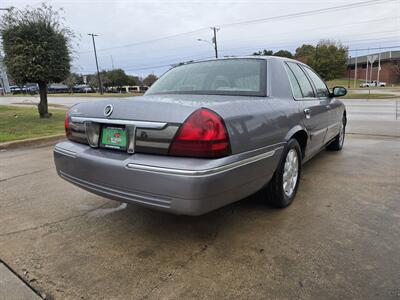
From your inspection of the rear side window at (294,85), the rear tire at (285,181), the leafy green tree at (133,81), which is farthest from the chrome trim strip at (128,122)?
the leafy green tree at (133,81)

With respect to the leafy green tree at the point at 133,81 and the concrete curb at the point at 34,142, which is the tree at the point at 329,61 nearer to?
the leafy green tree at the point at 133,81

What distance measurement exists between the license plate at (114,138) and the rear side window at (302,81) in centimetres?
216

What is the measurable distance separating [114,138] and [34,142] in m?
5.41

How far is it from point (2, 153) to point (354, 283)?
6.42 metres

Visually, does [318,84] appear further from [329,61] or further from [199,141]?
[329,61]

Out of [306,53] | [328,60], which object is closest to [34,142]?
[328,60]

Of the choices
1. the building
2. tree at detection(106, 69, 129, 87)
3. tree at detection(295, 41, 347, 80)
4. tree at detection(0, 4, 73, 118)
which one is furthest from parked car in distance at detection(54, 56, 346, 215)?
tree at detection(106, 69, 129, 87)

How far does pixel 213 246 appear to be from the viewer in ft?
7.93

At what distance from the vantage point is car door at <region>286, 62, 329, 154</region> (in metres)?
3.30

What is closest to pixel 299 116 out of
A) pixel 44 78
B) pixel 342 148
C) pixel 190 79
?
pixel 190 79

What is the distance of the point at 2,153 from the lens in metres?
5.94

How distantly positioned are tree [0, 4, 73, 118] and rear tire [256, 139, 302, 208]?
9093 millimetres

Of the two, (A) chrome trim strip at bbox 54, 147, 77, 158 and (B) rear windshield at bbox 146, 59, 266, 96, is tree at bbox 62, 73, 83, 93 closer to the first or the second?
(B) rear windshield at bbox 146, 59, 266, 96

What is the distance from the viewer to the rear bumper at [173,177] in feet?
6.34
